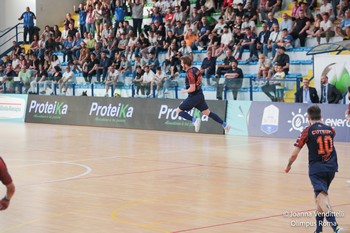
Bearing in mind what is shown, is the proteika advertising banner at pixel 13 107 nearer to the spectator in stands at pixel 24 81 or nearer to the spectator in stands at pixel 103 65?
the spectator in stands at pixel 24 81

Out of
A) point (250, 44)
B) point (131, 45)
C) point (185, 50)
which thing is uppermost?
point (131, 45)

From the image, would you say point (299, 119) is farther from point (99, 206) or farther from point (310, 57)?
point (99, 206)

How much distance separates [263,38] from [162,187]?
1678 centimetres

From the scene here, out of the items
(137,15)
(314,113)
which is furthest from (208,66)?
(314,113)

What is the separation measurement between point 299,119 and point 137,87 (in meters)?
7.63

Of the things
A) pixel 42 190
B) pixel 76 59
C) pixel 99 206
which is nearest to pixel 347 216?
pixel 99 206

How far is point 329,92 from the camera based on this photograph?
23.8 metres

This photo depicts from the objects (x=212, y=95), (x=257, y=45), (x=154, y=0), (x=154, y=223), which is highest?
(x=154, y=0)

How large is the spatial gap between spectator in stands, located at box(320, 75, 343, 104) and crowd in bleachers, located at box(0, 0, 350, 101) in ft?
6.20

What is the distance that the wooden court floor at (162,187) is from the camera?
10.6 meters

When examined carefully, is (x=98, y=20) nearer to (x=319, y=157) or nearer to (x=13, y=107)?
(x=13, y=107)

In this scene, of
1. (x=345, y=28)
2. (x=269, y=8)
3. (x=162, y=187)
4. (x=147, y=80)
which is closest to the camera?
(x=162, y=187)

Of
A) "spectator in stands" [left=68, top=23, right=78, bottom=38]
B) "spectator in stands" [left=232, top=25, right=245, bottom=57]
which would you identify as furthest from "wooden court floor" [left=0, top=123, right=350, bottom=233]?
"spectator in stands" [left=68, top=23, right=78, bottom=38]

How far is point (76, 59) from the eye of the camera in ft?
121
